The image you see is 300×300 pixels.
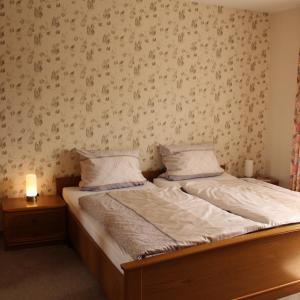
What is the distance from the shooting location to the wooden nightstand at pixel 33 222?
9.87 ft

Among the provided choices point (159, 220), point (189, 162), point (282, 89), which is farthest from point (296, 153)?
point (159, 220)

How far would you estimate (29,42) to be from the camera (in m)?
3.19

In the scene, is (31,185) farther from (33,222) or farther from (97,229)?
(97,229)

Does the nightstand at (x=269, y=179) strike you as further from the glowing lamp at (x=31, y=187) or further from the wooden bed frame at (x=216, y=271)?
the glowing lamp at (x=31, y=187)

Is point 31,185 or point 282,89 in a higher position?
point 282,89

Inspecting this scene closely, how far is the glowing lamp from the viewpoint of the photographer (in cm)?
317

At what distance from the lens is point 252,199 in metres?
2.89

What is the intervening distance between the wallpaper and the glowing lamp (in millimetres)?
169

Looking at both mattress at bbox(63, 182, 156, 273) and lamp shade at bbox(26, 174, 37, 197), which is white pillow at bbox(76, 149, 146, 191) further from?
lamp shade at bbox(26, 174, 37, 197)

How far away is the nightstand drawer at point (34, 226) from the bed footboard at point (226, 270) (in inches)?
59.3

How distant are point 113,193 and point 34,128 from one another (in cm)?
99

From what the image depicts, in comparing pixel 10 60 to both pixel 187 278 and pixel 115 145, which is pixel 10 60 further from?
pixel 187 278

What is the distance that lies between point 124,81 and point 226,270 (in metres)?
2.13

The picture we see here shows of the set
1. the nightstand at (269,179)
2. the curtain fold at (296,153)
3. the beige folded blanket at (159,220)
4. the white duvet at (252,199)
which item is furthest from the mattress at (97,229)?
the curtain fold at (296,153)
